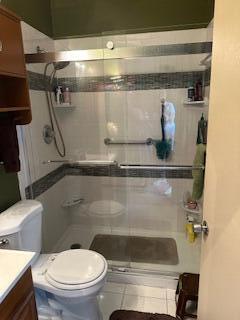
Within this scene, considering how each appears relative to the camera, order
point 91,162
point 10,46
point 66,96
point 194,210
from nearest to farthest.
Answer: point 10,46 < point 194,210 < point 66,96 < point 91,162

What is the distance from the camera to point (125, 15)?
239 centimetres

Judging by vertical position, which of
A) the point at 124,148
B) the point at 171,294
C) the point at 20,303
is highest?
the point at 124,148

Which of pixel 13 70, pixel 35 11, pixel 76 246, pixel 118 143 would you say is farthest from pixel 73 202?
pixel 35 11

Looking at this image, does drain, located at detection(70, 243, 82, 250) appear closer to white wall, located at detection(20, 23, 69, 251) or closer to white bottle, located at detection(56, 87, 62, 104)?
white wall, located at detection(20, 23, 69, 251)

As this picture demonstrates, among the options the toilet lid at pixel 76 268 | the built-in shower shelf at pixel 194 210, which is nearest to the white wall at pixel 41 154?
the toilet lid at pixel 76 268

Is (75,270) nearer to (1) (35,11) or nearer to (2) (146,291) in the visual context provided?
(2) (146,291)

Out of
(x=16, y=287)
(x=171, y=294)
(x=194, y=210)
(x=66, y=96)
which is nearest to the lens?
(x=16, y=287)

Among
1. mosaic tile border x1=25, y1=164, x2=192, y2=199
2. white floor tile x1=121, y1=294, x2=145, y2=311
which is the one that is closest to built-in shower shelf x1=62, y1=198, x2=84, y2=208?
mosaic tile border x1=25, y1=164, x2=192, y2=199

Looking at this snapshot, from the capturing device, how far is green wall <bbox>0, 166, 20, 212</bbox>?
1740mm

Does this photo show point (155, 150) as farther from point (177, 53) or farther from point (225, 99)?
point (225, 99)

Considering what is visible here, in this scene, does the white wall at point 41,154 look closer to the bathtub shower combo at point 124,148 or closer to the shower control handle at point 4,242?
the bathtub shower combo at point 124,148

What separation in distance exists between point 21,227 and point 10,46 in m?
1.10

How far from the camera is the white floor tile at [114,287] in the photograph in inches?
83.1

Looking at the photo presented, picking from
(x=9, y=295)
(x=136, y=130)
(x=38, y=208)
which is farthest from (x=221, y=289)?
(x=136, y=130)
